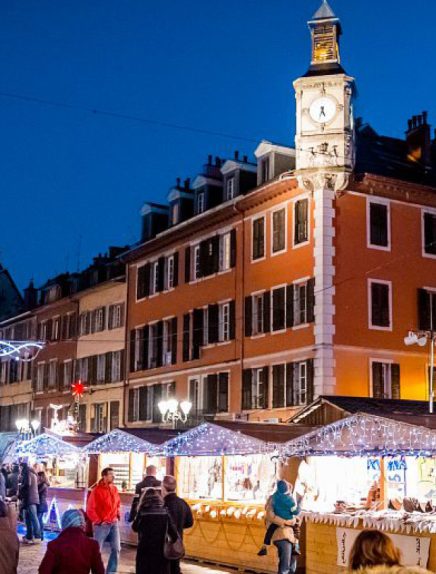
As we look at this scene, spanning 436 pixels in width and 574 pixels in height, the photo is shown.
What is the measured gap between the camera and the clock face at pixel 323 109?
2997 cm

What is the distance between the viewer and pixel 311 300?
2966cm

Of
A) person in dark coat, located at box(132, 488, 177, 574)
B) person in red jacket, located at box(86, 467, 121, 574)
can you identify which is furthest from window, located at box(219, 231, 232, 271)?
person in dark coat, located at box(132, 488, 177, 574)

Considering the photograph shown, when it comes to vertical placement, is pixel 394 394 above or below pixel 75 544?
above

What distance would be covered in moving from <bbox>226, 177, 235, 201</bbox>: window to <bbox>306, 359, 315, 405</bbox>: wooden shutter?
861 cm

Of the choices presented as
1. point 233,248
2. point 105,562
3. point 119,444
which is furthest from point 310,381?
point 105,562

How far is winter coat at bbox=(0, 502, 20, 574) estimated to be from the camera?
7605 mm

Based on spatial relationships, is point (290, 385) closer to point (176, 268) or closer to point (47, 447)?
point (47, 447)

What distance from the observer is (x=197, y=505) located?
20281 mm

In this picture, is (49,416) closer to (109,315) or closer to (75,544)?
(109,315)

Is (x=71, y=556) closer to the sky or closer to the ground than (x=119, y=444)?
closer to the ground

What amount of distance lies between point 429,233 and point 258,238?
5760 mm

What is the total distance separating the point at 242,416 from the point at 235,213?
23.9 ft

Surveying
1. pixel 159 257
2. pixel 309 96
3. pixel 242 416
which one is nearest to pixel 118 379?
pixel 159 257

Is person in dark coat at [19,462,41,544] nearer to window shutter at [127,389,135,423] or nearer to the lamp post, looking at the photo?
the lamp post
